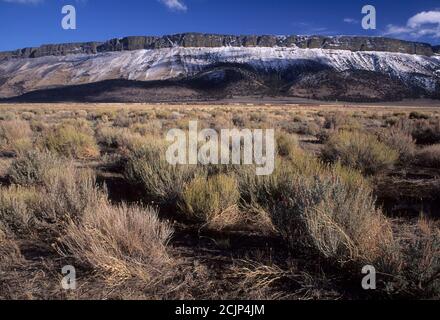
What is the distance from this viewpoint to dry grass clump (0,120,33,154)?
10579mm

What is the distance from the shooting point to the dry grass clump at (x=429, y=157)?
Answer: 9.36 metres

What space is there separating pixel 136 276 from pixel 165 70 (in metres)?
147

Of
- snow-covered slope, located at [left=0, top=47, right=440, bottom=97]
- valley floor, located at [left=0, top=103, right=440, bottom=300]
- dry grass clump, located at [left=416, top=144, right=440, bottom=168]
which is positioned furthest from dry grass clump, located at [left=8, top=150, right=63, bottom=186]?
snow-covered slope, located at [left=0, top=47, right=440, bottom=97]

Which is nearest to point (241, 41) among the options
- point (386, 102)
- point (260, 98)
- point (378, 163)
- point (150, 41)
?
point (150, 41)

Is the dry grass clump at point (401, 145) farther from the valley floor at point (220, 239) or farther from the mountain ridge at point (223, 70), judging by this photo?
the mountain ridge at point (223, 70)

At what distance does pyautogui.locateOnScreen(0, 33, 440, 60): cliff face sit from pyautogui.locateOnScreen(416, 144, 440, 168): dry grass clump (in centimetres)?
17052

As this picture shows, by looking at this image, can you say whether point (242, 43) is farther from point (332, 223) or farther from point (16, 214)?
point (332, 223)

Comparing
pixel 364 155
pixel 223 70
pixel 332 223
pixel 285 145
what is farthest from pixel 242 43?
pixel 332 223

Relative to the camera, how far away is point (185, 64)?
15375 cm

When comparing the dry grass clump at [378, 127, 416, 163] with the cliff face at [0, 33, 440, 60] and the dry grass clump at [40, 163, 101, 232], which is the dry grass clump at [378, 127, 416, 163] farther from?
the cliff face at [0, 33, 440, 60]

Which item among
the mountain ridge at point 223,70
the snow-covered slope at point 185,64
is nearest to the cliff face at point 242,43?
the mountain ridge at point 223,70

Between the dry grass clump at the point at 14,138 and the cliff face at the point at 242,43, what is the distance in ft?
557

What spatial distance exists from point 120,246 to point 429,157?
781cm
